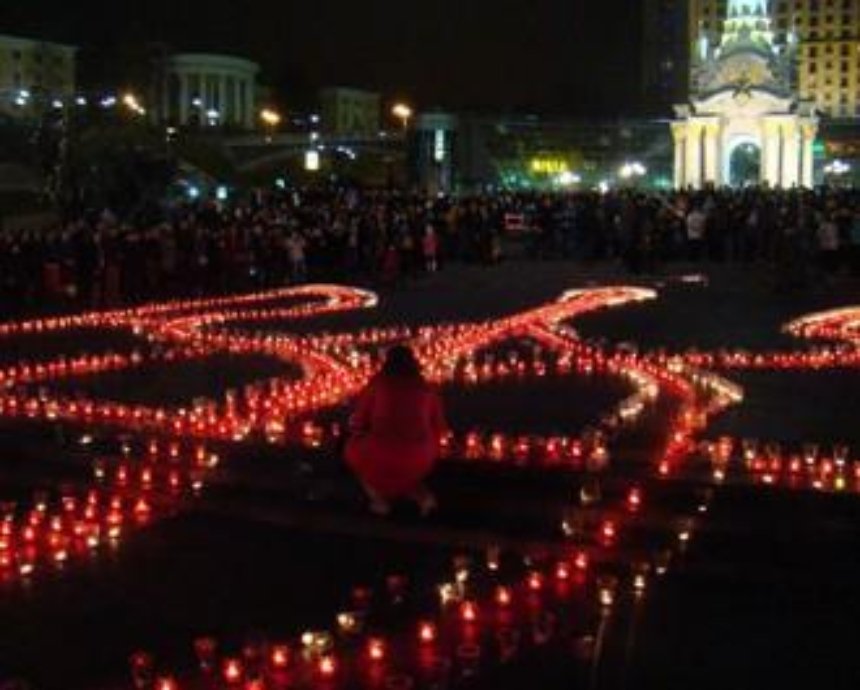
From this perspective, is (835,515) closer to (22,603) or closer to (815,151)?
(22,603)

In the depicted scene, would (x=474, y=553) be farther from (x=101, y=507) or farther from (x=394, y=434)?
(x=101, y=507)

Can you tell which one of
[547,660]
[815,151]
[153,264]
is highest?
[815,151]

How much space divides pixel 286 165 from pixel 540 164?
25533mm

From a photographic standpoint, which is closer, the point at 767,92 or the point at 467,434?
the point at 467,434

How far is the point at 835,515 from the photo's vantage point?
9266 mm

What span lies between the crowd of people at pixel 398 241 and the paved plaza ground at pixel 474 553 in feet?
31.5

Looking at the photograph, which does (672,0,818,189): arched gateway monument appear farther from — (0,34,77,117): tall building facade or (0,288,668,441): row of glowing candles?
(0,34,77,117): tall building facade

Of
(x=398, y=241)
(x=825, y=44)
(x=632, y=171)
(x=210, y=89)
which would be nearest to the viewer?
(x=398, y=241)

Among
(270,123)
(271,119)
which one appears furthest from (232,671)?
(270,123)

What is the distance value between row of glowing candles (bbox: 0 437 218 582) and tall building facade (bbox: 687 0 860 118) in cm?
9979

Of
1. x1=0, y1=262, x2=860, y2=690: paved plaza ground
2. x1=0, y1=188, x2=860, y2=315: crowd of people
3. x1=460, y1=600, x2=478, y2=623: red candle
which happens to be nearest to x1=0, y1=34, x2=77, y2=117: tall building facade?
x1=0, y1=188, x2=860, y2=315: crowd of people

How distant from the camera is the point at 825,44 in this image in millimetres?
107562

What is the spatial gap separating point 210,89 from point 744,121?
2937 inches

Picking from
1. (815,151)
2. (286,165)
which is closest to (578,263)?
(815,151)
